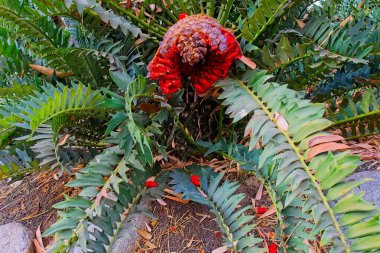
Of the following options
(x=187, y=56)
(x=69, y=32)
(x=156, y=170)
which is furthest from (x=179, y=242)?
(x=69, y=32)

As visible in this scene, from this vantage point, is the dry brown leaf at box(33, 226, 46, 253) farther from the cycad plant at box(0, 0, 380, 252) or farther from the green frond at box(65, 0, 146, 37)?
the green frond at box(65, 0, 146, 37)

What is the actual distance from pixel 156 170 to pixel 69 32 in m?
0.72

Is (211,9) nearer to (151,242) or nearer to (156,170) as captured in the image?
(156,170)

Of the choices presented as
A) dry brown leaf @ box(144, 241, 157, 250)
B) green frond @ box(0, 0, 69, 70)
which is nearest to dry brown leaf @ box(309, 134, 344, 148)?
dry brown leaf @ box(144, 241, 157, 250)

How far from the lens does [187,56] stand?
103cm

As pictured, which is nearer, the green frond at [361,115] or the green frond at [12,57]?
the green frond at [361,115]

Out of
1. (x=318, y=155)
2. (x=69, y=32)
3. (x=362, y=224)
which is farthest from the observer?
(x=69, y=32)

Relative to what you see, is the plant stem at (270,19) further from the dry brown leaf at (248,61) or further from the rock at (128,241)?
the rock at (128,241)

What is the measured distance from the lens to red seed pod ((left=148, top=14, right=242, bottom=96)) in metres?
1.04

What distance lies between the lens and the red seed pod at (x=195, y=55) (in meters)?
1.04

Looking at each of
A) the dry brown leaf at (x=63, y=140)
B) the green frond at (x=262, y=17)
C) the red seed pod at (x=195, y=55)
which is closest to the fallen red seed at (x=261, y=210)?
the red seed pod at (x=195, y=55)

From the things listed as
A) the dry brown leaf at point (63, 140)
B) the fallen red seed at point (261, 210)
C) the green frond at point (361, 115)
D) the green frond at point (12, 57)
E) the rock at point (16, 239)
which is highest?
the green frond at point (361, 115)

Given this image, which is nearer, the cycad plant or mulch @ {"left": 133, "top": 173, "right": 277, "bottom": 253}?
the cycad plant

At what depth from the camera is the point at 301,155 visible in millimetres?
754
